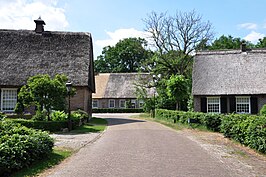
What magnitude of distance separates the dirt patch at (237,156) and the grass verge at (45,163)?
5.52 meters

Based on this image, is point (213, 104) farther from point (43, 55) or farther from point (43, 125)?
point (43, 55)

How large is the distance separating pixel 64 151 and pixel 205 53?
74.3 ft

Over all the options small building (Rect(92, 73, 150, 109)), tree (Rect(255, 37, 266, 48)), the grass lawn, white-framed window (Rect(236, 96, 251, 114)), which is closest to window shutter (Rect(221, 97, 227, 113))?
white-framed window (Rect(236, 96, 251, 114))

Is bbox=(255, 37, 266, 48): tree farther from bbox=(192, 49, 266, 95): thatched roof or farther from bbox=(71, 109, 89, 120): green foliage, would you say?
bbox=(71, 109, 89, 120): green foliage

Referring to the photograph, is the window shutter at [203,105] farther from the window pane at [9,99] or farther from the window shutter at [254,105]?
the window pane at [9,99]

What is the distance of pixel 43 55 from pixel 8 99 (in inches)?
210

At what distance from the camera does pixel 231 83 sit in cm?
2659

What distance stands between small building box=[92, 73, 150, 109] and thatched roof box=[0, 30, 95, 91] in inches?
861

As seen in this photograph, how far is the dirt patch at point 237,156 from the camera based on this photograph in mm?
8453

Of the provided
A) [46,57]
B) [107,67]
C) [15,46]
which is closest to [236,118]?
[46,57]

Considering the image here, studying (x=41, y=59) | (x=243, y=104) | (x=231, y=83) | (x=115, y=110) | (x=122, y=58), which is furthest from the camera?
(x=122, y=58)

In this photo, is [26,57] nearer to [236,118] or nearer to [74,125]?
[74,125]

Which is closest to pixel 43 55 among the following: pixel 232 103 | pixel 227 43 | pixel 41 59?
pixel 41 59

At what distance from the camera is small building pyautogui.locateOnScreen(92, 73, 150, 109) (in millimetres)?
50531
